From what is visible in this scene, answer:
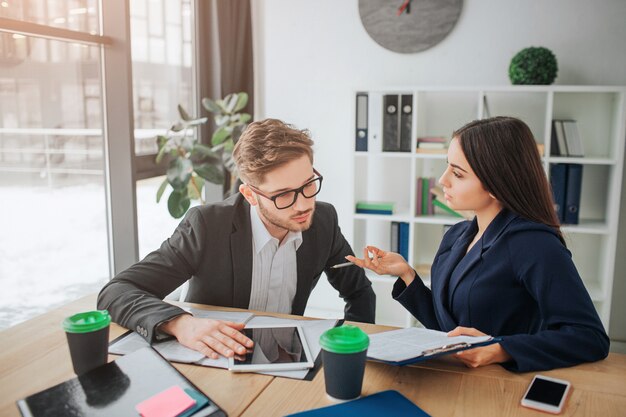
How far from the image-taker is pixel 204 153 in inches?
124

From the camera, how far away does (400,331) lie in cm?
137

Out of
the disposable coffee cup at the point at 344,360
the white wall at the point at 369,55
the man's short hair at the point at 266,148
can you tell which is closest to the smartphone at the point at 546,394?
the disposable coffee cup at the point at 344,360

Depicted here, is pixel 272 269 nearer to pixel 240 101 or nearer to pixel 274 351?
pixel 274 351

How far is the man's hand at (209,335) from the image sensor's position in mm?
1252

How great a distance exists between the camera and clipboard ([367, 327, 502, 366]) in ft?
3.66

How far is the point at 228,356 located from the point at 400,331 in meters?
0.42

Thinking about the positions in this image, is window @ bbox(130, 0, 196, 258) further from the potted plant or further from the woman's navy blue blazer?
the woman's navy blue blazer

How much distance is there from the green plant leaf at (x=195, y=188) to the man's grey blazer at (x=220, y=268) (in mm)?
1375

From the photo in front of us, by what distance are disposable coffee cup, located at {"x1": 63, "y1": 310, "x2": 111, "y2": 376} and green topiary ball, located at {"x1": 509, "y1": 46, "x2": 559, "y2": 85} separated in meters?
2.57

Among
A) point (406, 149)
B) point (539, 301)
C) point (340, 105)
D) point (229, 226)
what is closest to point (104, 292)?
point (229, 226)

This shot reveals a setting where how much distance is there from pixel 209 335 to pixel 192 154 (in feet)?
6.53

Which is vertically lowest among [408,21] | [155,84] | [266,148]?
[266,148]

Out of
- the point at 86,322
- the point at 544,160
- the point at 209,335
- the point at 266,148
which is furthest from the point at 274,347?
the point at 544,160

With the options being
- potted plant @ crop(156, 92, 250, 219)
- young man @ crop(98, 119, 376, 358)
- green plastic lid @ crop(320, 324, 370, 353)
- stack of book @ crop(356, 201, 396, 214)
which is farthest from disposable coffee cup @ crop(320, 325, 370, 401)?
stack of book @ crop(356, 201, 396, 214)
